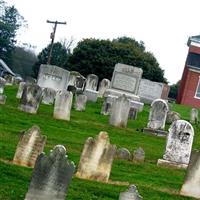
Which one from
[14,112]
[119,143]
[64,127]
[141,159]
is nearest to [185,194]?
[141,159]

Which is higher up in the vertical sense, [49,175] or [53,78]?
[53,78]

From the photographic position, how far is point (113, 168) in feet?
50.0

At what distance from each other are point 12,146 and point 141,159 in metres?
3.80

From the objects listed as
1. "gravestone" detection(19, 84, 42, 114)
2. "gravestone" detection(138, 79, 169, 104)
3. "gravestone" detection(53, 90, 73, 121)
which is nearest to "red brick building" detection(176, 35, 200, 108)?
"gravestone" detection(138, 79, 169, 104)

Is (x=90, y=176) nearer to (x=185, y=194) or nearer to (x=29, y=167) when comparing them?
(x=29, y=167)

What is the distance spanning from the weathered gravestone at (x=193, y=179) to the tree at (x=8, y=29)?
277 feet

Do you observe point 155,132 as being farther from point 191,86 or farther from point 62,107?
point 191,86

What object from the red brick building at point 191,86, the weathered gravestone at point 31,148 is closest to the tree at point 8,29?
the red brick building at point 191,86

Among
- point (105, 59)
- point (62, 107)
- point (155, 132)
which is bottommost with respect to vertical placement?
point (155, 132)

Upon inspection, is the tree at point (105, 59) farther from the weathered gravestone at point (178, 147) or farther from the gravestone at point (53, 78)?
the weathered gravestone at point (178, 147)

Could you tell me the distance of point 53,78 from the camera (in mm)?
34156

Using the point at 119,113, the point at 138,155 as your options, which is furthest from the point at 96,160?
the point at 119,113

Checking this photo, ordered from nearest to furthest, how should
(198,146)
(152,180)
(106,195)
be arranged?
(106,195) → (152,180) → (198,146)

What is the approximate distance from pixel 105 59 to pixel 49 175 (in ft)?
183
